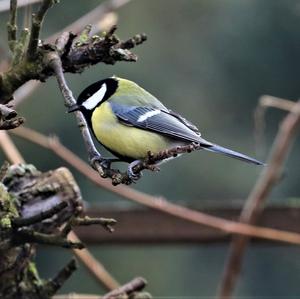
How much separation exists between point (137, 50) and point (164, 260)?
129cm

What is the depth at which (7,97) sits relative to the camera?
1516 millimetres

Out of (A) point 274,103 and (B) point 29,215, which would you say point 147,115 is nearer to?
(B) point 29,215

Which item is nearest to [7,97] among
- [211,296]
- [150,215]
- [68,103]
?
[68,103]

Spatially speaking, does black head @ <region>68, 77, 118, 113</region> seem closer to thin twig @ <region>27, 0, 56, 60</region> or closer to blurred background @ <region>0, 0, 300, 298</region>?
thin twig @ <region>27, 0, 56, 60</region>

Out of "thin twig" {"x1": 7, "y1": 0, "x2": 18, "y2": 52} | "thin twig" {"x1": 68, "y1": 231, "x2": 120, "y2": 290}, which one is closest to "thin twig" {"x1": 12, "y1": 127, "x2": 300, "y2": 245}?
"thin twig" {"x1": 68, "y1": 231, "x2": 120, "y2": 290}

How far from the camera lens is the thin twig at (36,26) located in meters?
1.33

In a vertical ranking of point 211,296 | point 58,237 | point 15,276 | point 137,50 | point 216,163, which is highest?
point 58,237

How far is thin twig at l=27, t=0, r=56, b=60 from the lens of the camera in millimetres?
1326

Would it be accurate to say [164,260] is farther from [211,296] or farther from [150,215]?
[150,215]

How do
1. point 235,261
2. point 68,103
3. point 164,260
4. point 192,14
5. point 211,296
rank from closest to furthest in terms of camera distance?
point 68,103 → point 235,261 → point 211,296 → point 164,260 → point 192,14

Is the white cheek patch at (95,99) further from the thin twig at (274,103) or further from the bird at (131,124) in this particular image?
the thin twig at (274,103)

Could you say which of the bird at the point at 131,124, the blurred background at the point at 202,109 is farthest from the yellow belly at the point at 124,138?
the blurred background at the point at 202,109

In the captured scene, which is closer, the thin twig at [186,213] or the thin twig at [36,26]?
the thin twig at [36,26]

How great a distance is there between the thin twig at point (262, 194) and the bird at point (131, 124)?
32cm
